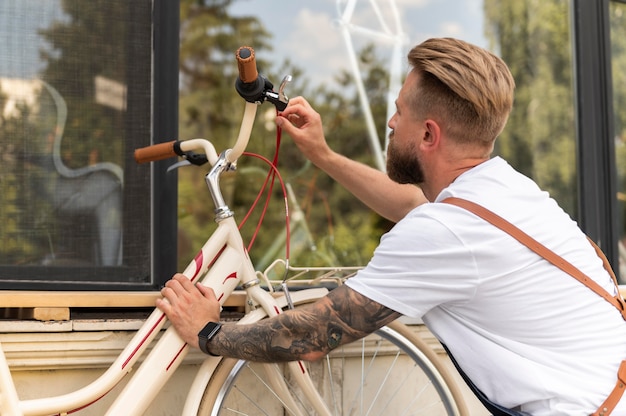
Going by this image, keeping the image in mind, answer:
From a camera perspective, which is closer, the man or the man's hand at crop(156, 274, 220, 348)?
the man

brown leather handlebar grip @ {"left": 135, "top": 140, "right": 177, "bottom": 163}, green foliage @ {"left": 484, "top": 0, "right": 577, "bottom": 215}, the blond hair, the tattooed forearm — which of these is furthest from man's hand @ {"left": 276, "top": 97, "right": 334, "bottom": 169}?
green foliage @ {"left": 484, "top": 0, "right": 577, "bottom": 215}

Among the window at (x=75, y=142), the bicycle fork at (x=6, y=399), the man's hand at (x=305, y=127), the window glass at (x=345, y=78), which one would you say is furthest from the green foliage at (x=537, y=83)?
the bicycle fork at (x=6, y=399)

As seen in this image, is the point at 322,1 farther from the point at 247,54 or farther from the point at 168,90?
the point at 247,54

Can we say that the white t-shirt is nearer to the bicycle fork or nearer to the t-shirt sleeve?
the t-shirt sleeve

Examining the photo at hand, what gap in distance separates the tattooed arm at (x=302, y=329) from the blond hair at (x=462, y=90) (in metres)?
0.52

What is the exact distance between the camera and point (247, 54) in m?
2.10

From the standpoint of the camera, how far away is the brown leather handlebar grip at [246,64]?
2.10 m

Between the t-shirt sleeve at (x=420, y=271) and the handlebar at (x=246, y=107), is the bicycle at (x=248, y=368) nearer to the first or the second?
the handlebar at (x=246, y=107)

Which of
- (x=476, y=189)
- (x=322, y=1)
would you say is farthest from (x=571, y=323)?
(x=322, y=1)

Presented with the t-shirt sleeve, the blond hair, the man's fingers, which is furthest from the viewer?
the man's fingers

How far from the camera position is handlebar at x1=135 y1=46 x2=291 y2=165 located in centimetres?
215

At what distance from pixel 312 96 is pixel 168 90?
1915mm

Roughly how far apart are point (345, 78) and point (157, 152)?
247 cm

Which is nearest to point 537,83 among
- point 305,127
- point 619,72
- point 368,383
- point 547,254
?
point 619,72
